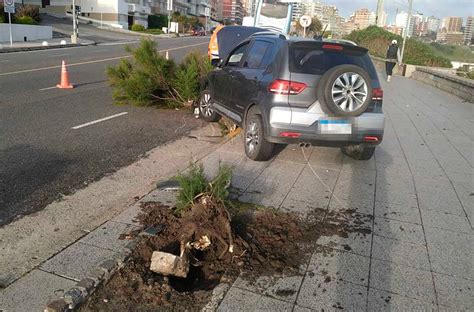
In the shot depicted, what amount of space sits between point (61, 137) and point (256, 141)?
10.5 ft

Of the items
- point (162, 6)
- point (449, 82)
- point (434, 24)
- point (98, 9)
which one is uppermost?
point (162, 6)

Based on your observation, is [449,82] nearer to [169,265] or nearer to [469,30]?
[469,30]

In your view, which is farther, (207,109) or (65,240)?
(207,109)

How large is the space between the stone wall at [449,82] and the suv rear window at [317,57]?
1135 centimetres

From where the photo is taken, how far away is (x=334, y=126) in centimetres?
565

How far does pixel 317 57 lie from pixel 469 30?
31.5 m

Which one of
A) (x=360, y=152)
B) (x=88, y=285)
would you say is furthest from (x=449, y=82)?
(x=88, y=285)

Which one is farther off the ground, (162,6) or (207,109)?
(162,6)

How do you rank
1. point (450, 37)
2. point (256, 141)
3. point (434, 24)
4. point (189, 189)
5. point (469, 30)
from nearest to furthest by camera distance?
point (189, 189), point (256, 141), point (469, 30), point (450, 37), point (434, 24)

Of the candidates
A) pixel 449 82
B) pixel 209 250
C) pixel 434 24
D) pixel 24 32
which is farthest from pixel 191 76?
pixel 434 24

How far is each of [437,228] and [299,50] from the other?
9.27 ft

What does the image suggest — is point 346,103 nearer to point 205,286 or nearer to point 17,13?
point 205,286

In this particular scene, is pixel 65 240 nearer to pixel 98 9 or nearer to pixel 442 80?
pixel 442 80

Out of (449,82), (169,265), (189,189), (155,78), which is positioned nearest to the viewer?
(169,265)
